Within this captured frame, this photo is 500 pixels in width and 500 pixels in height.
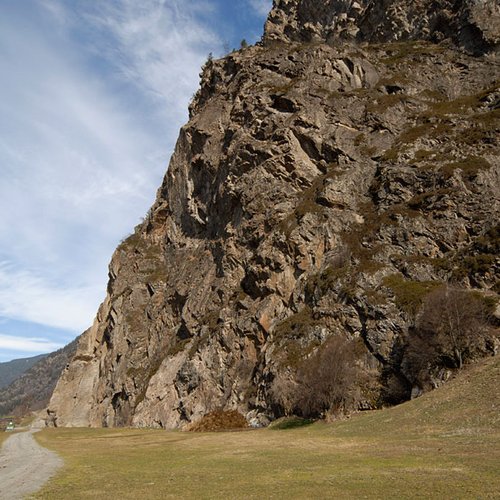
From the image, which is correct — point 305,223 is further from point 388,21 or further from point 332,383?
point 388,21

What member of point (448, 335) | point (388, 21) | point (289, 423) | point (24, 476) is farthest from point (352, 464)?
point (388, 21)

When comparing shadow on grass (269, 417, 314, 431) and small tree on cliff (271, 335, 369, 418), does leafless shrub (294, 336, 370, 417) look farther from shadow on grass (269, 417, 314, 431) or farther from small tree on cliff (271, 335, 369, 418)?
shadow on grass (269, 417, 314, 431)

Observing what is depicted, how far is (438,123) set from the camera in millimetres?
59438

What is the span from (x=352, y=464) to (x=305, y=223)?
3967cm

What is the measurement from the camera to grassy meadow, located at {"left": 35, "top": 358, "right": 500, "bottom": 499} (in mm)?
12102

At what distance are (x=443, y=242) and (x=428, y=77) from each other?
127ft

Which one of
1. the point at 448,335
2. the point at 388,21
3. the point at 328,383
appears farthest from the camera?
the point at 388,21

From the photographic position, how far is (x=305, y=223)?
54062 mm

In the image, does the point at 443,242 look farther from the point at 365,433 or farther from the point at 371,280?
the point at 365,433

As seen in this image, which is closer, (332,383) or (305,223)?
(332,383)

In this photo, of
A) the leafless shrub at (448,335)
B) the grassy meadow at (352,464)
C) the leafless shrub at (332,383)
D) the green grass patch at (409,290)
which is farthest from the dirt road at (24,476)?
the green grass patch at (409,290)

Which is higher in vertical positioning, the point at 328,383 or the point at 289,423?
the point at 328,383

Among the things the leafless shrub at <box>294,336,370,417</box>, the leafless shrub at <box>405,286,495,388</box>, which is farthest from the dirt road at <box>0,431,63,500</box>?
the leafless shrub at <box>405,286,495,388</box>

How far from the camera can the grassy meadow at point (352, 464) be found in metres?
12.1
